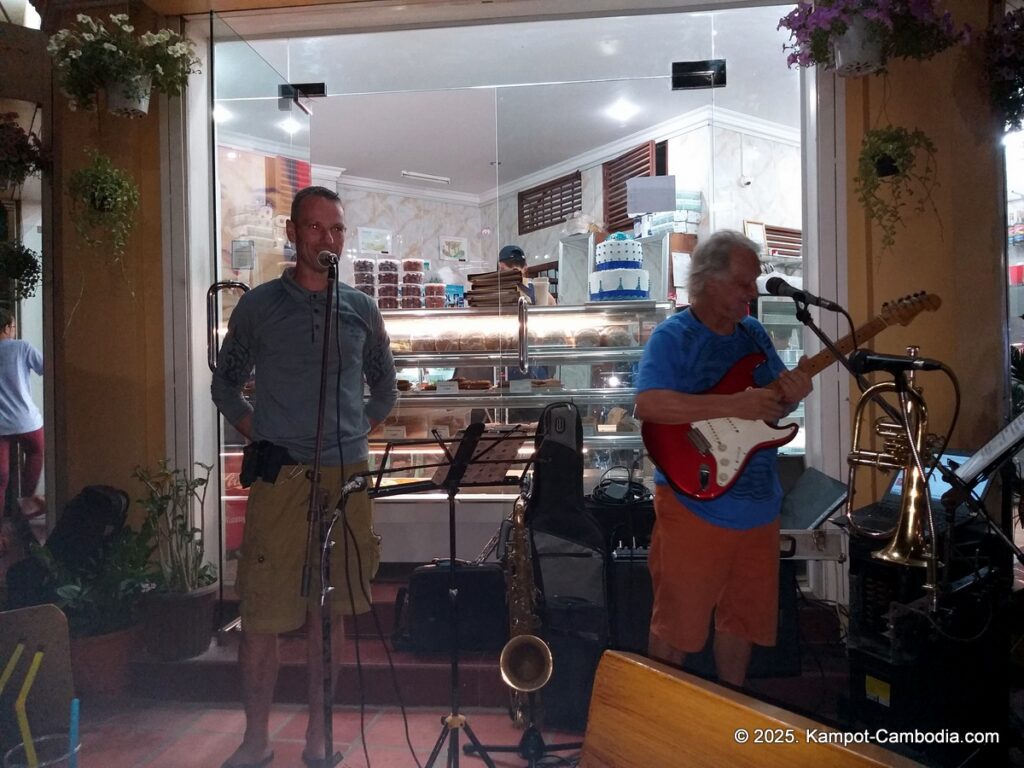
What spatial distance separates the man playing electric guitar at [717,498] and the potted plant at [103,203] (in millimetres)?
2811

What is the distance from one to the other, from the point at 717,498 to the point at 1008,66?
253 centimetres

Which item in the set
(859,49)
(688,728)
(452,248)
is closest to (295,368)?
(688,728)

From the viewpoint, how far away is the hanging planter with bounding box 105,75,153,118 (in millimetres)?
3297

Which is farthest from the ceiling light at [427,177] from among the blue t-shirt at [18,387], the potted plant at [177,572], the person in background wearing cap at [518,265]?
the potted plant at [177,572]

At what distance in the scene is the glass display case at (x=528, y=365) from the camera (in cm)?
384

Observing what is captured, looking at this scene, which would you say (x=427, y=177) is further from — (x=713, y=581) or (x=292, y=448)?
(x=713, y=581)

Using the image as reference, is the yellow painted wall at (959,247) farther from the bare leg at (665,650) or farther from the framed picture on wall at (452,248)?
the framed picture on wall at (452,248)

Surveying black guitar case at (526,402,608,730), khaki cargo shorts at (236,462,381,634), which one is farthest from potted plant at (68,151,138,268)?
black guitar case at (526,402,608,730)

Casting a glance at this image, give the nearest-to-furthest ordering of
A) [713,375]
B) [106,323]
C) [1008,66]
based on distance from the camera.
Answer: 1. [713,375]
2. [1008,66]
3. [106,323]

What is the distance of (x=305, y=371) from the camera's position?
2.36m

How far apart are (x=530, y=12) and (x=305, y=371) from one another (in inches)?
100

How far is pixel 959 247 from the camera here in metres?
3.22

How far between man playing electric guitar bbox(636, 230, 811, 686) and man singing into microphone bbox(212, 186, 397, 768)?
101cm

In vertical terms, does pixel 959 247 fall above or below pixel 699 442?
above
